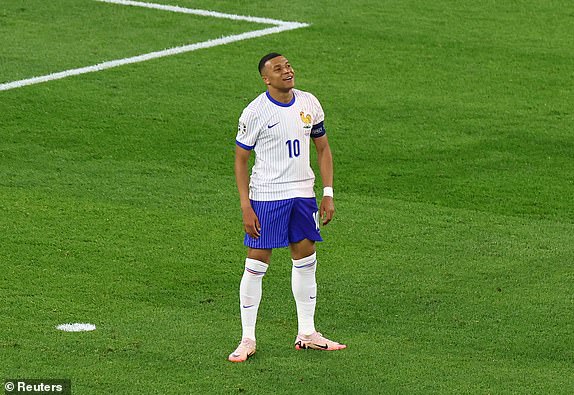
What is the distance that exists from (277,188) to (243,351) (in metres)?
1.06

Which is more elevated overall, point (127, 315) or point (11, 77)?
point (11, 77)

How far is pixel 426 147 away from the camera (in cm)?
1398

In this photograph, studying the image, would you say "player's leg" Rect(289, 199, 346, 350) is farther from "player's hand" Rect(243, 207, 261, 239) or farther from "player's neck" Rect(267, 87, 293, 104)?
"player's neck" Rect(267, 87, 293, 104)

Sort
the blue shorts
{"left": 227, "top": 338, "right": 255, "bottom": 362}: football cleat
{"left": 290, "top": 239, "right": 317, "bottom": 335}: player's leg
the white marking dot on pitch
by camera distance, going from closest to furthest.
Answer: {"left": 227, "top": 338, "right": 255, "bottom": 362}: football cleat, the blue shorts, {"left": 290, "top": 239, "right": 317, "bottom": 335}: player's leg, the white marking dot on pitch

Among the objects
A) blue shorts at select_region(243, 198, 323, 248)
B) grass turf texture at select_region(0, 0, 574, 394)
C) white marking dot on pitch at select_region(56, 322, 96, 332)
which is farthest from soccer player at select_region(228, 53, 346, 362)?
white marking dot on pitch at select_region(56, 322, 96, 332)

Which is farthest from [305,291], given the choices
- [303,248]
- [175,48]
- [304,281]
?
[175,48]

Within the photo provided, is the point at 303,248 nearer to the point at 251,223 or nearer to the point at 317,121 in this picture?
the point at 251,223

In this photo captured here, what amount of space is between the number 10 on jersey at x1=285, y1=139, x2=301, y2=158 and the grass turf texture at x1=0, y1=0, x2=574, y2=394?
1284 mm

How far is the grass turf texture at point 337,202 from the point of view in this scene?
8641 millimetres

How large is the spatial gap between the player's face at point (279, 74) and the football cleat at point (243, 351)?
164cm

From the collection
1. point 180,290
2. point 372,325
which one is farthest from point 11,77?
point 372,325

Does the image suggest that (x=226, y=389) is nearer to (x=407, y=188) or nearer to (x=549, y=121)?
(x=407, y=188)

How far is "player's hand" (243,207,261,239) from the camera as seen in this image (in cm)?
858

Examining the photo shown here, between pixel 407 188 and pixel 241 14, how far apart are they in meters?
7.25
